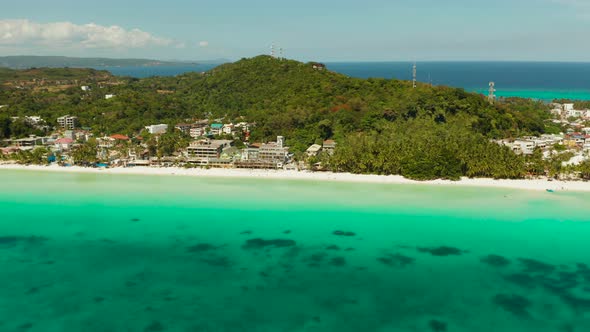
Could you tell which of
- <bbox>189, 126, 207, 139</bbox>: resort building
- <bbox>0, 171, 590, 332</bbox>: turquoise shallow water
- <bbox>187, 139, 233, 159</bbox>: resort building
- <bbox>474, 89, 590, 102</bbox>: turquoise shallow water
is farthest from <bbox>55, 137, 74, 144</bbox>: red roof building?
<bbox>474, 89, 590, 102</bbox>: turquoise shallow water

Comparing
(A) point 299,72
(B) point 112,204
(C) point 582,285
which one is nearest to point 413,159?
(C) point 582,285

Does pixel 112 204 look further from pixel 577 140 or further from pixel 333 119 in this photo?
pixel 577 140

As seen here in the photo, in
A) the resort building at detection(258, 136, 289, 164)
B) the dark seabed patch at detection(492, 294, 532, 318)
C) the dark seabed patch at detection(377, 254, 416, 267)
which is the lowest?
the dark seabed patch at detection(492, 294, 532, 318)

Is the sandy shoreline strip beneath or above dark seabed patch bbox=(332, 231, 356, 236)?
above

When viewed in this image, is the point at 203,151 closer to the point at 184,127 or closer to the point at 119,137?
the point at 184,127

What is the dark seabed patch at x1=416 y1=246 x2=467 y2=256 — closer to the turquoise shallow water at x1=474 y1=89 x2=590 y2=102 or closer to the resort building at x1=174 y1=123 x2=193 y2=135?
the resort building at x1=174 y1=123 x2=193 y2=135

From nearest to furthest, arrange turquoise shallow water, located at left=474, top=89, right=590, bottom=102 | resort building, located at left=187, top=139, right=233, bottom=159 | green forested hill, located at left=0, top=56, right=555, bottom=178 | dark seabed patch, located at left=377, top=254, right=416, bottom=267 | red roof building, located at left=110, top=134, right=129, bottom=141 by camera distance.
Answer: dark seabed patch, located at left=377, top=254, right=416, bottom=267 < green forested hill, located at left=0, top=56, right=555, bottom=178 < resort building, located at left=187, top=139, right=233, bottom=159 < red roof building, located at left=110, top=134, right=129, bottom=141 < turquoise shallow water, located at left=474, top=89, right=590, bottom=102

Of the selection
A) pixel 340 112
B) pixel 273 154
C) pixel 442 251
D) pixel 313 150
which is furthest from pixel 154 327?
pixel 340 112
